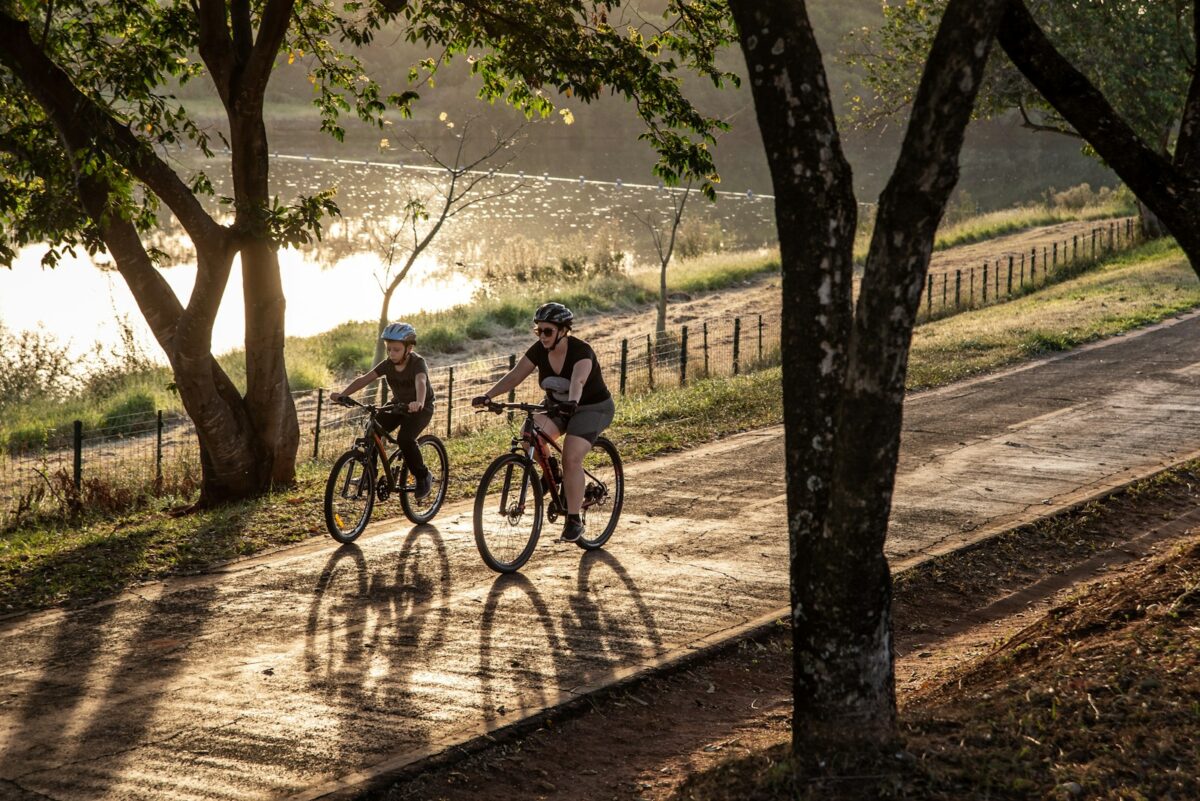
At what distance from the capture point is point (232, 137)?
12625 mm

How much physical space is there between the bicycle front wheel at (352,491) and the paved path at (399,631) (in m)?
0.18

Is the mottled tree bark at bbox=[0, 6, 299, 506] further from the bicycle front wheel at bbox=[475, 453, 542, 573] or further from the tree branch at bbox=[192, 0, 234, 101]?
the bicycle front wheel at bbox=[475, 453, 542, 573]

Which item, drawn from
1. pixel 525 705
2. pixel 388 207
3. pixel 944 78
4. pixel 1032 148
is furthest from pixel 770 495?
pixel 1032 148

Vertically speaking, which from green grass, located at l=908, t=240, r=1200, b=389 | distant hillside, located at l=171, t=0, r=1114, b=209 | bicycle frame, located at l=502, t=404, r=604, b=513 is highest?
distant hillside, located at l=171, t=0, r=1114, b=209

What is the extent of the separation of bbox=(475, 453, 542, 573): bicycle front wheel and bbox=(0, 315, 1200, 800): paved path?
0.63ft

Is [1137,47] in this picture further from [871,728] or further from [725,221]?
[871,728]

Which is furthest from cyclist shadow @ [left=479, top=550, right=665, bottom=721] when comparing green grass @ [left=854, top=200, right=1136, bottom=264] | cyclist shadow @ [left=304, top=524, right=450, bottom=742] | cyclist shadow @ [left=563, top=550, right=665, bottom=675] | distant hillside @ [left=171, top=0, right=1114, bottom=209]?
distant hillside @ [left=171, top=0, right=1114, bottom=209]

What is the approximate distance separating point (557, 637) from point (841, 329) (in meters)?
3.52

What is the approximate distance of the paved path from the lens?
633 centimetres

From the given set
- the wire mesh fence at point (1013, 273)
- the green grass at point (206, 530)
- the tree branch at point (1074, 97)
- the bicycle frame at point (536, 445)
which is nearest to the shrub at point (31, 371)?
the green grass at point (206, 530)

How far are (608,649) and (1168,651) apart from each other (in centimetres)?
319

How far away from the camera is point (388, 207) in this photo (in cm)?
5522

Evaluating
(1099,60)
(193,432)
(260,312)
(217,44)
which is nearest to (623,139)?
(1099,60)

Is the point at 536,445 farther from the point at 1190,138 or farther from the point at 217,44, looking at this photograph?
the point at 217,44
